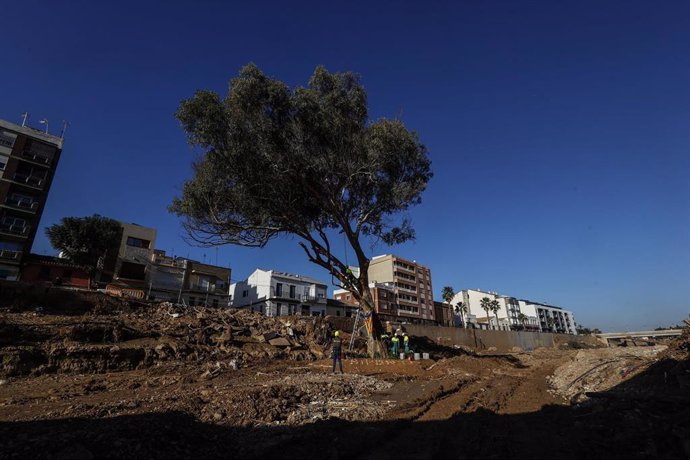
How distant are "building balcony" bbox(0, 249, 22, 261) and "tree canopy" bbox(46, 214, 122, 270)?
3.19m

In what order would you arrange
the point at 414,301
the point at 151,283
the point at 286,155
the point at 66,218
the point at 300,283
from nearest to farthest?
the point at 286,155
the point at 66,218
the point at 151,283
the point at 300,283
the point at 414,301

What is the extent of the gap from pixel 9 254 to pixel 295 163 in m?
39.1

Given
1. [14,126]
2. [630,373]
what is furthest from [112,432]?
Result: [14,126]

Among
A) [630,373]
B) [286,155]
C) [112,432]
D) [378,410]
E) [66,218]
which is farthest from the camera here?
[66,218]

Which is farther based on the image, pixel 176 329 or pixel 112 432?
pixel 176 329

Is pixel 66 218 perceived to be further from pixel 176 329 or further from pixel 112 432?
pixel 112 432

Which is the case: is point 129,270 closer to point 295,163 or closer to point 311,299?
point 311,299

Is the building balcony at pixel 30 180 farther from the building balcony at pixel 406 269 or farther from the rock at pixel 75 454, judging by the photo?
the building balcony at pixel 406 269

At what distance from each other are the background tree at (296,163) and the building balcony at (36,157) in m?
35.7

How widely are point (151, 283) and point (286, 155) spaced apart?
3944 centimetres

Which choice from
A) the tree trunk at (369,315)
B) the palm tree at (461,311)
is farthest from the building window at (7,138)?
the palm tree at (461,311)

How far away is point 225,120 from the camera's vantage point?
21.4 metres

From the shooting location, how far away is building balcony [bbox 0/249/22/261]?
41.9 meters

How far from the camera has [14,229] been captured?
143ft
